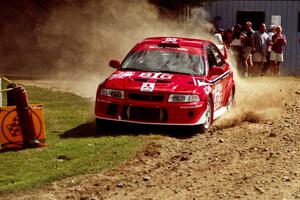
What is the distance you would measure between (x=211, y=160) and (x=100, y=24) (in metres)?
19.5

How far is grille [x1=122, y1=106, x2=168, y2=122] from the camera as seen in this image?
11.0 metres

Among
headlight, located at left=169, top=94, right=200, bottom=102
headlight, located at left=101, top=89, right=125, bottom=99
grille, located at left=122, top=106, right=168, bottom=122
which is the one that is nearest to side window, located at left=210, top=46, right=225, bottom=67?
headlight, located at left=169, top=94, right=200, bottom=102

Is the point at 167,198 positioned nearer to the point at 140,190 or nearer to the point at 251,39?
the point at 140,190

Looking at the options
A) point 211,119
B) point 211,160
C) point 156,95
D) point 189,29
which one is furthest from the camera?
point 189,29

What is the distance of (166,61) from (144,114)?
61.4 inches

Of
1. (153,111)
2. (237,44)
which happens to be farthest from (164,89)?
(237,44)

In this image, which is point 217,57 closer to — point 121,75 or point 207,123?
point 207,123

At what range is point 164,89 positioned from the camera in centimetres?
1105

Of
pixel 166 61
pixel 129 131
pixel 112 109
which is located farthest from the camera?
pixel 166 61

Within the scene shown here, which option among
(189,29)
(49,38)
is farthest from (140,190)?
(49,38)

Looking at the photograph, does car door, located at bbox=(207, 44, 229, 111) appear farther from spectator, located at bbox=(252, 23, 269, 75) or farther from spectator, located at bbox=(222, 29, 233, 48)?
spectator, located at bbox=(252, 23, 269, 75)

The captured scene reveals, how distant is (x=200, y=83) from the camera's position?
1154 centimetres

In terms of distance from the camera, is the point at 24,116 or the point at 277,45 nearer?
the point at 24,116

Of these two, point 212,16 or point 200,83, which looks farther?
point 212,16
